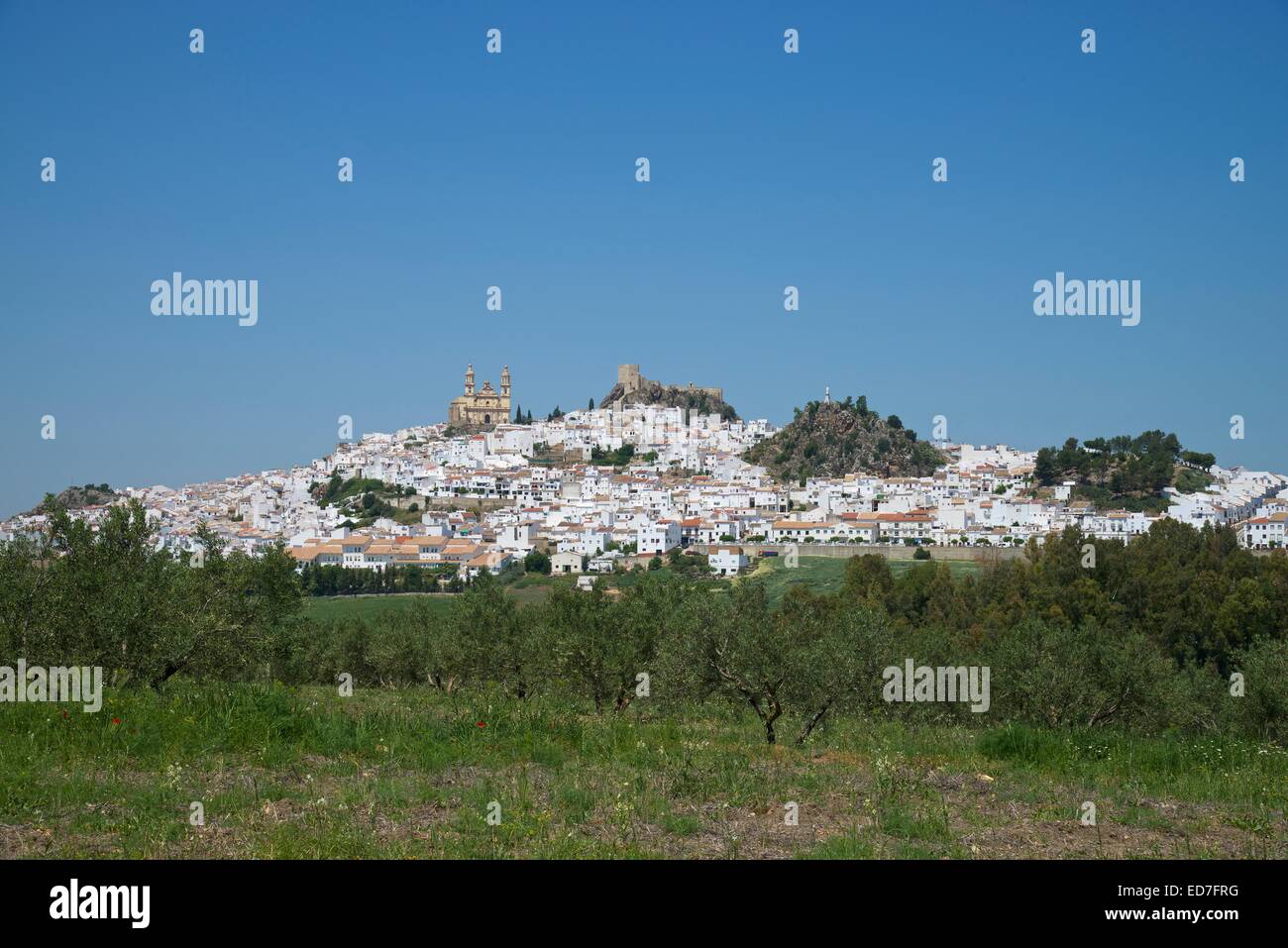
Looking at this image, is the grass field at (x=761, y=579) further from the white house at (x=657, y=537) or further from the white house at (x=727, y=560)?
the white house at (x=657, y=537)

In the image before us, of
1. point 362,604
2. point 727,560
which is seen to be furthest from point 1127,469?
point 362,604

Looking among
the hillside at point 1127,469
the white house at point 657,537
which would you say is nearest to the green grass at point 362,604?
the white house at point 657,537

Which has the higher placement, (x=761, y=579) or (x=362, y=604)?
(x=761, y=579)

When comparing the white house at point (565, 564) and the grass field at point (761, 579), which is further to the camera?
the white house at point (565, 564)

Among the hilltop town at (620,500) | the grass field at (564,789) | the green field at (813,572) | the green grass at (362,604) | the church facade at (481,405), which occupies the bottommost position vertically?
the green grass at (362,604)

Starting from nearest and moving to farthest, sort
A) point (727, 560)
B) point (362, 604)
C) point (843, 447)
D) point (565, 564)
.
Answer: point (362, 604), point (727, 560), point (565, 564), point (843, 447)

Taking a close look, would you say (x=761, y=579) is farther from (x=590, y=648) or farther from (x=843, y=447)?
(x=843, y=447)
